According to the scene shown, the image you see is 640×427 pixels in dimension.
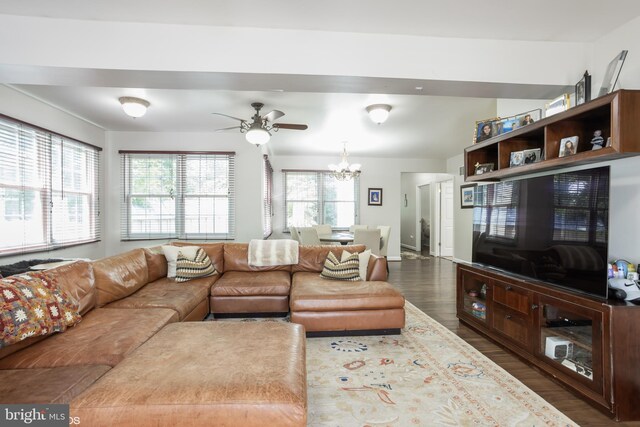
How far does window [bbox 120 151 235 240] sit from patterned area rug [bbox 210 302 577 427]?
347 centimetres

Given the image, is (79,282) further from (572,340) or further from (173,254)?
(572,340)

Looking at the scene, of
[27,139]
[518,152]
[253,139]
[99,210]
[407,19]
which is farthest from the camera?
[99,210]

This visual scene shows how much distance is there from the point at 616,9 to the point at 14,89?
5.49m

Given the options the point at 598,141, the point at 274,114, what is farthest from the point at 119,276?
the point at 598,141

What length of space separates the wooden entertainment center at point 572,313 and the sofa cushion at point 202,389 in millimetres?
1739

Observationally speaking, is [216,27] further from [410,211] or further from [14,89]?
[410,211]

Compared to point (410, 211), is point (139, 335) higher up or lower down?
lower down

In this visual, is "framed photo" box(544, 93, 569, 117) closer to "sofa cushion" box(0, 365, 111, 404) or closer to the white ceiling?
the white ceiling

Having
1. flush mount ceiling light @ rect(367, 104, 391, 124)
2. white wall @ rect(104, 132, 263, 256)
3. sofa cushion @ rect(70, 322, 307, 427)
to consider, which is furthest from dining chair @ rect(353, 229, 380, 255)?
sofa cushion @ rect(70, 322, 307, 427)

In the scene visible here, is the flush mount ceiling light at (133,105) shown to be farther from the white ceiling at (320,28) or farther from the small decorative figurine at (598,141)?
the small decorative figurine at (598,141)

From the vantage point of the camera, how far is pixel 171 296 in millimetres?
2807

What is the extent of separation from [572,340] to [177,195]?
217 inches

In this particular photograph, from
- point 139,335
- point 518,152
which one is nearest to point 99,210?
point 139,335

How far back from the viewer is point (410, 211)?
33.7 feet
